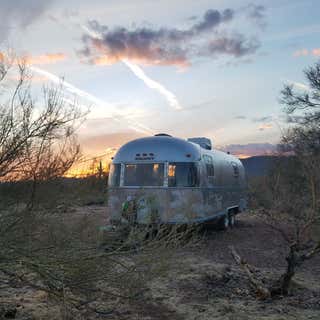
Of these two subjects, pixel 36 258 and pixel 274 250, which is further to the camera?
pixel 274 250

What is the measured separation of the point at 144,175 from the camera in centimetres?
1277

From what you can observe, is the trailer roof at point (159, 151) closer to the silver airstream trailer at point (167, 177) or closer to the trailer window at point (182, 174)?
the silver airstream trailer at point (167, 177)

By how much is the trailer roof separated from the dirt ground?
3.43 meters

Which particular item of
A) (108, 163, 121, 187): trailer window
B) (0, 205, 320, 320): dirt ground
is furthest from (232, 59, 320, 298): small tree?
(108, 163, 121, 187): trailer window

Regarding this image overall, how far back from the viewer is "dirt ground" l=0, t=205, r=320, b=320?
20.9ft

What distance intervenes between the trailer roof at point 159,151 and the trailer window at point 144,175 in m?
0.17

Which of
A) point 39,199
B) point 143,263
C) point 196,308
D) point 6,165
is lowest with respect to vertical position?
point 196,308

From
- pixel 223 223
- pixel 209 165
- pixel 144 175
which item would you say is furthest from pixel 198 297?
pixel 223 223

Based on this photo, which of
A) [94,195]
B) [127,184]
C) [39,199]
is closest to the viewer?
[39,199]

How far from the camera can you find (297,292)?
7480 mm

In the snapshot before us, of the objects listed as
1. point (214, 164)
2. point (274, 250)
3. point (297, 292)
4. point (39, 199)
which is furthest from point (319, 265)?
point (39, 199)

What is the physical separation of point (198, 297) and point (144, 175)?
5851 millimetres

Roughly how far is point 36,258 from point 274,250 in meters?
8.21

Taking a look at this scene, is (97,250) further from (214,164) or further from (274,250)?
(214,164)
